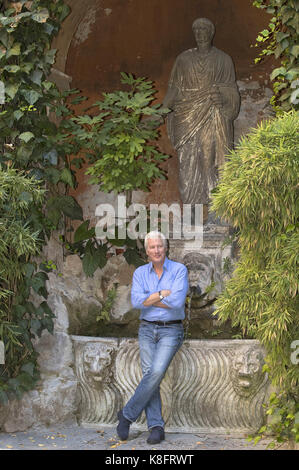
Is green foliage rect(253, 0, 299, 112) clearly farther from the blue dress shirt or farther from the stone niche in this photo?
the stone niche

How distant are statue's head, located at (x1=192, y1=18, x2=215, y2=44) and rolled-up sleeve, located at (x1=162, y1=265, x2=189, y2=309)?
2.44 metres

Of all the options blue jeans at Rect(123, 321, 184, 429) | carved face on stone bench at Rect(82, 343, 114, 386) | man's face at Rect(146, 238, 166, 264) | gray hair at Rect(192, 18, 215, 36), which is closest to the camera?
blue jeans at Rect(123, 321, 184, 429)

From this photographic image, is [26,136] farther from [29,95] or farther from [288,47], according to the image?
[288,47]

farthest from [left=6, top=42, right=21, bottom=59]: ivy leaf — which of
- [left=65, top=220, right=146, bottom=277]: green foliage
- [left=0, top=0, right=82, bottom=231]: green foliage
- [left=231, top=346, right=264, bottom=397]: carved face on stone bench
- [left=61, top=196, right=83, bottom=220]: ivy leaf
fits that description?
[left=231, top=346, right=264, bottom=397]: carved face on stone bench

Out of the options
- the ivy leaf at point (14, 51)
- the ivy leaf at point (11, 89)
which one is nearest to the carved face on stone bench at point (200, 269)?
the ivy leaf at point (11, 89)

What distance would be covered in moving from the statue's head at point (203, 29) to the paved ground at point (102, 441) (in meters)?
3.27

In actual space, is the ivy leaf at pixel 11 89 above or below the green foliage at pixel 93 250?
above

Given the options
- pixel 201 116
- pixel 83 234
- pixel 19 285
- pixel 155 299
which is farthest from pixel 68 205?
pixel 201 116

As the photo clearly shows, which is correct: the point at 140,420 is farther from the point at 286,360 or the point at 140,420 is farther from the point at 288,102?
the point at 288,102

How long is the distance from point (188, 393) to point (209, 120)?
242 centimetres

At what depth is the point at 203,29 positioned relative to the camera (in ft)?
19.5

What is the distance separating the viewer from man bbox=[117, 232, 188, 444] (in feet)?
14.0

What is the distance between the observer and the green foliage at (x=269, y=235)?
367 cm

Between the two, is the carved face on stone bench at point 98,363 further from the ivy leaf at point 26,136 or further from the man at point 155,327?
the ivy leaf at point 26,136
